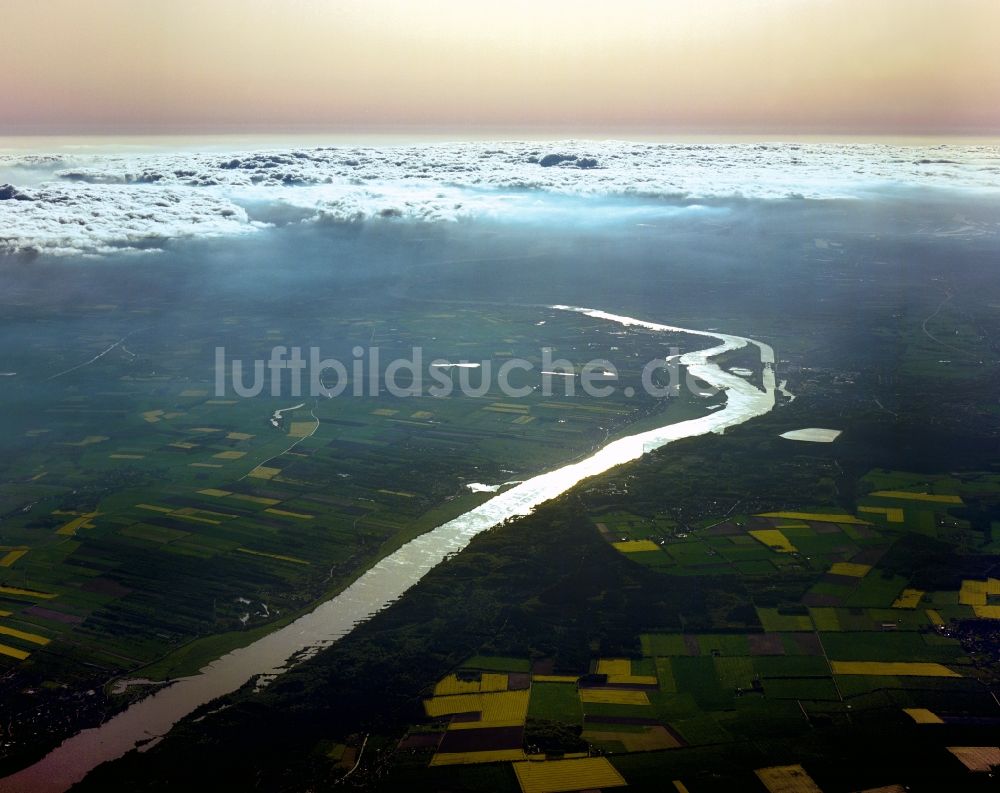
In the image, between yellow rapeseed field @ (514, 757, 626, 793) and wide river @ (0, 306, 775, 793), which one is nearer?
yellow rapeseed field @ (514, 757, 626, 793)

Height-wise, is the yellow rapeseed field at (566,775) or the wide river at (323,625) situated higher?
the yellow rapeseed field at (566,775)

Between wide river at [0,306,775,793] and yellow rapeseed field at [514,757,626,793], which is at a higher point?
yellow rapeseed field at [514,757,626,793]

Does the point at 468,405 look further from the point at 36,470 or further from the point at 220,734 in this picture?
the point at 220,734

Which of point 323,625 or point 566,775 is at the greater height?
point 566,775

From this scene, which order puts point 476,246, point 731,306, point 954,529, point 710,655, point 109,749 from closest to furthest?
1. point 109,749
2. point 710,655
3. point 954,529
4. point 731,306
5. point 476,246

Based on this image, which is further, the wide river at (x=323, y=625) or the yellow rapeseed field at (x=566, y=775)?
the wide river at (x=323, y=625)

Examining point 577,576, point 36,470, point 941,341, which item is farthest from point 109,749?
point 941,341

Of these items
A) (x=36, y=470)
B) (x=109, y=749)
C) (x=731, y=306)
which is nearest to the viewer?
(x=109, y=749)

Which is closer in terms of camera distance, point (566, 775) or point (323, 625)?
point (566, 775)
